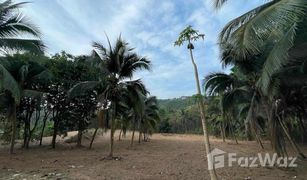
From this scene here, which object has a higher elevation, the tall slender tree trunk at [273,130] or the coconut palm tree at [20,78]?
the coconut palm tree at [20,78]

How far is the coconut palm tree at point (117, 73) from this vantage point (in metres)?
14.1

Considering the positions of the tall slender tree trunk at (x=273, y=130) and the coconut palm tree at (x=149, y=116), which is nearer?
the tall slender tree trunk at (x=273, y=130)

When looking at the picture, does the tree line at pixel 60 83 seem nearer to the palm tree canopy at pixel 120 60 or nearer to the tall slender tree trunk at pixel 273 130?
the palm tree canopy at pixel 120 60

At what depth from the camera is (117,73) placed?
565 inches

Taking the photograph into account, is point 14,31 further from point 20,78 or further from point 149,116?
point 149,116

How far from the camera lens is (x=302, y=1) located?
20.2 ft

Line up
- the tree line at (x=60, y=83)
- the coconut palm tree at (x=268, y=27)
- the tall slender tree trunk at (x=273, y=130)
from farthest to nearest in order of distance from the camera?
the tall slender tree trunk at (x=273, y=130), the tree line at (x=60, y=83), the coconut palm tree at (x=268, y=27)

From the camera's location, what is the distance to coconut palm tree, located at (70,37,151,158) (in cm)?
1413

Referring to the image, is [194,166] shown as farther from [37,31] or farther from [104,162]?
[37,31]

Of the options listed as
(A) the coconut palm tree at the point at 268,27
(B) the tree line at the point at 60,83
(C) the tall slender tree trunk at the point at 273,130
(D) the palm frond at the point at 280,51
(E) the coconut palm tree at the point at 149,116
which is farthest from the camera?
(E) the coconut palm tree at the point at 149,116

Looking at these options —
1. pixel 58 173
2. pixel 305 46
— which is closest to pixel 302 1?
pixel 305 46

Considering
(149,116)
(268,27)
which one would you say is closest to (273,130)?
(268,27)

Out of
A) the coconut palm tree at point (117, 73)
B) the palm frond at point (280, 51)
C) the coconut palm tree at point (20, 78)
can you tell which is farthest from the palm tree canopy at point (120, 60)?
the palm frond at point (280, 51)

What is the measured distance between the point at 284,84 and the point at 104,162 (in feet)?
27.8
